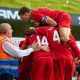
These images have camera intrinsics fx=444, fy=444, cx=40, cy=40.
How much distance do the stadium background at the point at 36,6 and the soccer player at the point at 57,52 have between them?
15.7 feet

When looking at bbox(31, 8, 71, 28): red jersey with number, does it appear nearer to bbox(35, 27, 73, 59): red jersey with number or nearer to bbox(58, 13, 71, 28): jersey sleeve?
bbox(58, 13, 71, 28): jersey sleeve

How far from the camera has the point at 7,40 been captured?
21.0 feet

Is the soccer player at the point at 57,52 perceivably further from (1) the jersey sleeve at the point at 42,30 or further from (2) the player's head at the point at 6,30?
(2) the player's head at the point at 6,30

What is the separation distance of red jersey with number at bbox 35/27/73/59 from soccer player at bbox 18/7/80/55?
0.25 ft

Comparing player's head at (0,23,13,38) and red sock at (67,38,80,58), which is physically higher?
player's head at (0,23,13,38)

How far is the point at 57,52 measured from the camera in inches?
268

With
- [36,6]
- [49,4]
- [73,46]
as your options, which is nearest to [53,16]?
[73,46]

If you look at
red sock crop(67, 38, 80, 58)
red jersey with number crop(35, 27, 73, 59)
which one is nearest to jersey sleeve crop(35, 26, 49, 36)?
red jersey with number crop(35, 27, 73, 59)

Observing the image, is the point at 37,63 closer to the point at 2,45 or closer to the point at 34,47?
the point at 34,47

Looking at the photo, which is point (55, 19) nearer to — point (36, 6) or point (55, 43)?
point (55, 43)

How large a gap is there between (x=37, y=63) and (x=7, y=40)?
65 cm

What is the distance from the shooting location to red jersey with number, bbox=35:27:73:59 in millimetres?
6762

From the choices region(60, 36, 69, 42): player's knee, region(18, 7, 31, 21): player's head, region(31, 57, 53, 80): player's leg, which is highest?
region(18, 7, 31, 21): player's head

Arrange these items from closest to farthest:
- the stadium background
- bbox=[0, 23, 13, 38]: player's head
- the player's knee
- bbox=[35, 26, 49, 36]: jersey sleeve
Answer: bbox=[0, 23, 13, 38]: player's head, the player's knee, bbox=[35, 26, 49, 36]: jersey sleeve, the stadium background
